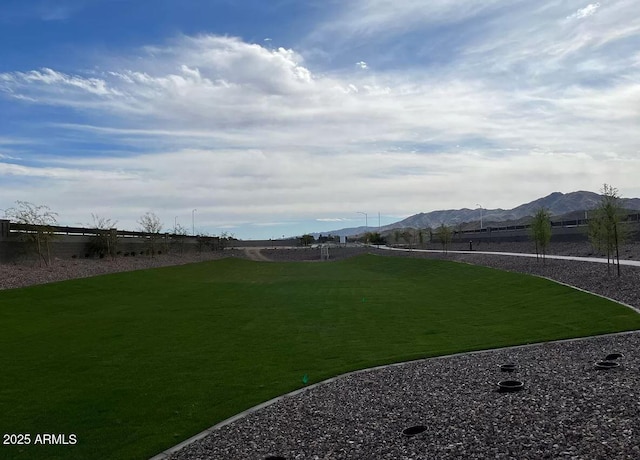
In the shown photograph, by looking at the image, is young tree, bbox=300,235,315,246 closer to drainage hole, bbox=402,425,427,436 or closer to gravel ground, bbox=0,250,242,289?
gravel ground, bbox=0,250,242,289

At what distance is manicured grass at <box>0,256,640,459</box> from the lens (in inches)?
377

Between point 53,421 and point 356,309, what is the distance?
1623cm

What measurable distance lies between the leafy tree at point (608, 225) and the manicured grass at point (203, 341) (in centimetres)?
439

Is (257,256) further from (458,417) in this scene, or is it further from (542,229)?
(458,417)

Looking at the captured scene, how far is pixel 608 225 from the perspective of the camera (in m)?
27.0

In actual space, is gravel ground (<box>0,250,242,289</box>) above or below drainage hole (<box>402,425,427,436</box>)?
above

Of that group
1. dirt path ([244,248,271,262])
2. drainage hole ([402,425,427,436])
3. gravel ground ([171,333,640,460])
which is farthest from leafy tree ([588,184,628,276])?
dirt path ([244,248,271,262])

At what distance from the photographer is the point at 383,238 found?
535 feet

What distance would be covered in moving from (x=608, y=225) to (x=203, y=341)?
71.8 feet

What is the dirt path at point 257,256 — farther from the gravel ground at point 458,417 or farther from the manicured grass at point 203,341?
the gravel ground at point 458,417

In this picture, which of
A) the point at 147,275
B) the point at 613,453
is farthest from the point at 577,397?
the point at 147,275

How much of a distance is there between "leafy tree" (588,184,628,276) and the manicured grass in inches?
173

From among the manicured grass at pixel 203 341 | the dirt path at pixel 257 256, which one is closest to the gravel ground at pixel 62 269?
the manicured grass at pixel 203 341

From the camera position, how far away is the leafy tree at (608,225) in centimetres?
2662
